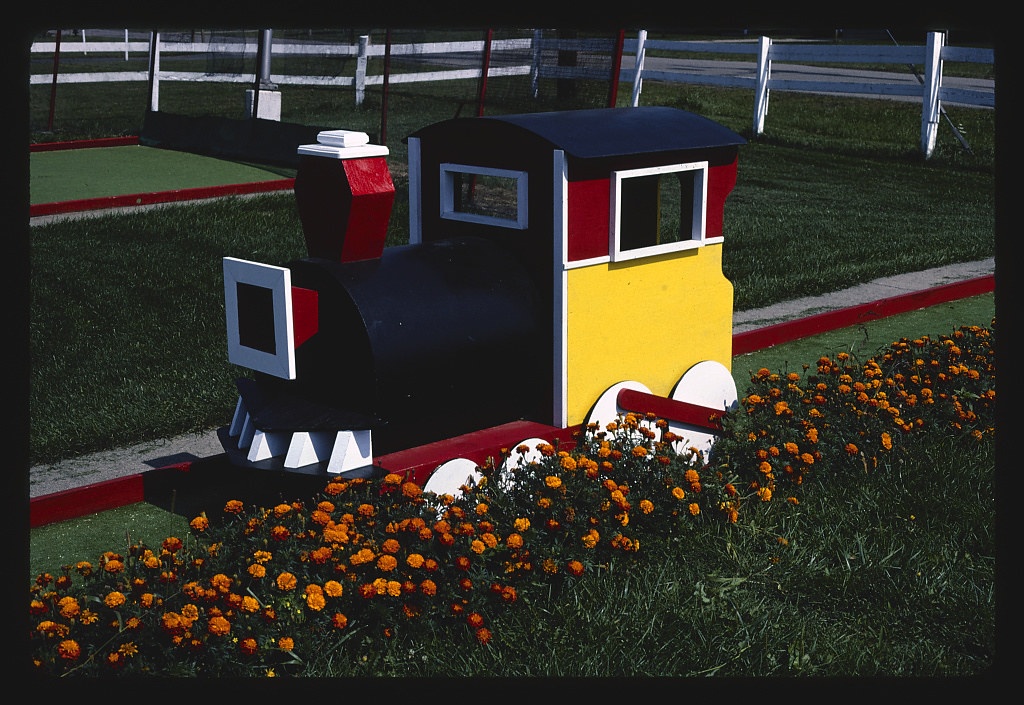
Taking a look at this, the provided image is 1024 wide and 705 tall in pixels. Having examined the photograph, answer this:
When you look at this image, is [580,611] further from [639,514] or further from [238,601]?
[238,601]

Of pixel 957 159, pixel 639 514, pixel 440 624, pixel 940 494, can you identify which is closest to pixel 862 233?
pixel 957 159

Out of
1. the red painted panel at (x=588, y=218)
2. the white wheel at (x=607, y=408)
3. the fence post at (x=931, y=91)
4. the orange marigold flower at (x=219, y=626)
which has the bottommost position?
the orange marigold flower at (x=219, y=626)

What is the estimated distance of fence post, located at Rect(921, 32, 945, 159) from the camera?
16.5 metres

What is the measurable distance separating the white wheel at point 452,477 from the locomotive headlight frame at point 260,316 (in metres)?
0.68

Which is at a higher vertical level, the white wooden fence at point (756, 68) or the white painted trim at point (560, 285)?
the white wooden fence at point (756, 68)

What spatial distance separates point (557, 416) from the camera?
5.14 meters

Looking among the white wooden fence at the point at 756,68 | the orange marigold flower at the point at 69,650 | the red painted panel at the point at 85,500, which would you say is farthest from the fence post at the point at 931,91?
the orange marigold flower at the point at 69,650

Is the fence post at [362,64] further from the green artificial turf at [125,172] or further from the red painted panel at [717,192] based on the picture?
the red painted panel at [717,192]

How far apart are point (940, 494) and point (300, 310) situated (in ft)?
8.72

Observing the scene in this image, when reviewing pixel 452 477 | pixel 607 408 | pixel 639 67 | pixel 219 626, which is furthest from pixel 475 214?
pixel 639 67

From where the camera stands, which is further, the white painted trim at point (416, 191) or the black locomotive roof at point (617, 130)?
the white painted trim at point (416, 191)

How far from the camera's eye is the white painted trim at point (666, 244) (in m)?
5.09

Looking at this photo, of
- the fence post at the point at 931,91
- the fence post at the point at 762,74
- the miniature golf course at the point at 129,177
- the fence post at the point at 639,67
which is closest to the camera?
the miniature golf course at the point at 129,177

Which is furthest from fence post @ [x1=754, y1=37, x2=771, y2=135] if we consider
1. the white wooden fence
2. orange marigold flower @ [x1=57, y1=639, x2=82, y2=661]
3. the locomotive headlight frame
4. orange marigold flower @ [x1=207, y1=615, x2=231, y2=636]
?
orange marigold flower @ [x1=57, y1=639, x2=82, y2=661]
